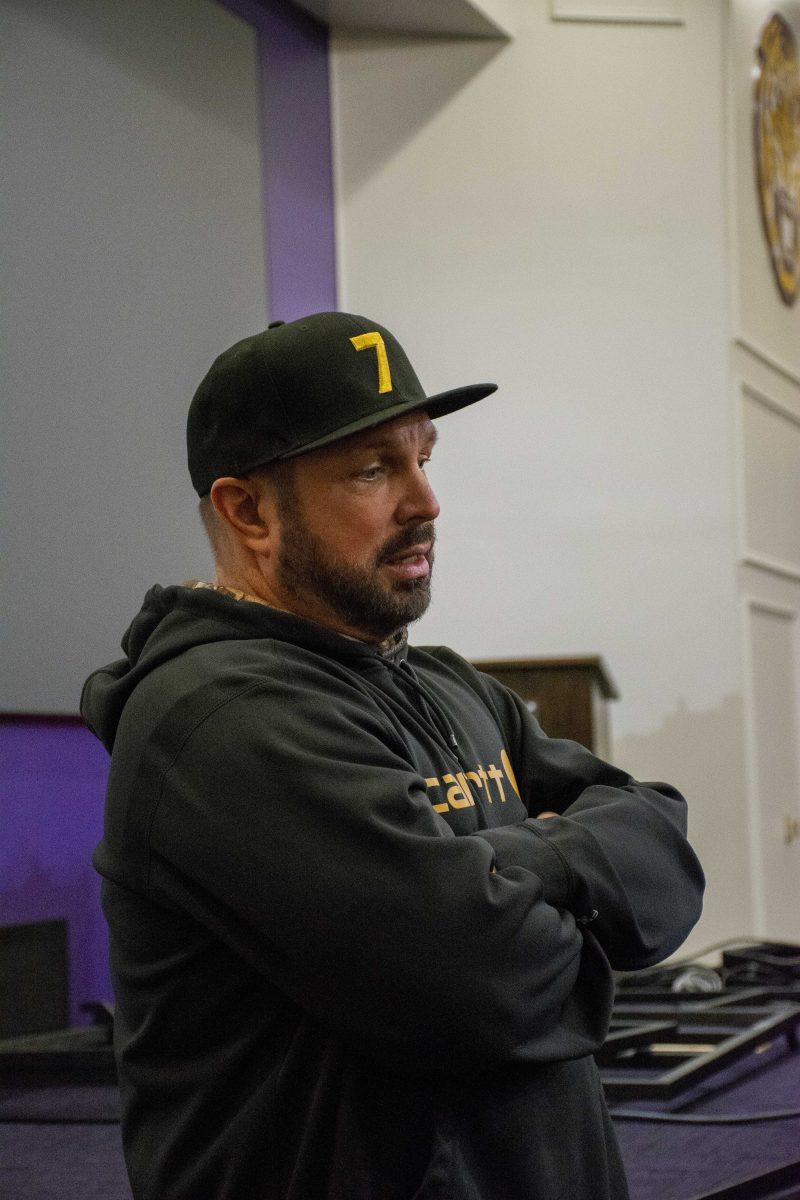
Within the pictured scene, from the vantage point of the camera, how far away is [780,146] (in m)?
5.75

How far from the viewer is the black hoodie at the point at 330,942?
0.95 m

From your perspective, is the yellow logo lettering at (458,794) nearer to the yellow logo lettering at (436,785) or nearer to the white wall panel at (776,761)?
the yellow logo lettering at (436,785)

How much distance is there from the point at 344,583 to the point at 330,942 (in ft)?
1.13

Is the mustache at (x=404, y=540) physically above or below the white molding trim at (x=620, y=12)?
below

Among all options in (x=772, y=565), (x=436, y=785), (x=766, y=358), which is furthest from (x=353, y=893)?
(x=766, y=358)

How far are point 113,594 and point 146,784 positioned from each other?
2310 mm

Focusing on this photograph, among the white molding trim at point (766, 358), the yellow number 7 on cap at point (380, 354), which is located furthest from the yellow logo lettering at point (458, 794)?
the white molding trim at point (766, 358)

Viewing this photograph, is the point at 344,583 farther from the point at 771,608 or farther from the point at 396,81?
the point at 771,608

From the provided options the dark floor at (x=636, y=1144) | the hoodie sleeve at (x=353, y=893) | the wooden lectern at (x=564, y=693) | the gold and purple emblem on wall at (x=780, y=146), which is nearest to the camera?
the hoodie sleeve at (x=353, y=893)

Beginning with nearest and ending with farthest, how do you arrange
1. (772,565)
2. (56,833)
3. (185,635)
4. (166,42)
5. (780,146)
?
(185,635) → (56,833) → (166,42) → (772,565) → (780,146)

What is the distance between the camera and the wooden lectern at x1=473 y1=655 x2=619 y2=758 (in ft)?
11.4


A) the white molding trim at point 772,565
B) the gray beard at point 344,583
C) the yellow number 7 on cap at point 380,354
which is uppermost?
the yellow number 7 on cap at point 380,354

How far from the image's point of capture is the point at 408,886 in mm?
950

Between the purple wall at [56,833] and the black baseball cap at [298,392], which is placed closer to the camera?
the black baseball cap at [298,392]
